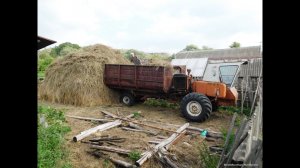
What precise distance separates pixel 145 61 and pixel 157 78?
7.96 ft

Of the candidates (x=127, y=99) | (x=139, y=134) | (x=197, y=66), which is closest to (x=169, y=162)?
(x=139, y=134)

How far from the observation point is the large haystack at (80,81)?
35.8 feet

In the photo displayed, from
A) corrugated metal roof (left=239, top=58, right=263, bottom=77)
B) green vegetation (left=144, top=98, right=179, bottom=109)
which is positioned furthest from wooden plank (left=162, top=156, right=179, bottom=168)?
corrugated metal roof (left=239, top=58, right=263, bottom=77)

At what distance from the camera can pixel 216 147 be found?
6.00 meters

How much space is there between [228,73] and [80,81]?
20.1 feet

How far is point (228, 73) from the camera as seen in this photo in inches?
374

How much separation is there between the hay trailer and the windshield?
37mm

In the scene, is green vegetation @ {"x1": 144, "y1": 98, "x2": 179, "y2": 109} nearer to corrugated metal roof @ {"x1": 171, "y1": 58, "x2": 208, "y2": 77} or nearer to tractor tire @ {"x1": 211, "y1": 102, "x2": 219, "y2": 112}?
tractor tire @ {"x1": 211, "y1": 102, "x2": 219, "y2": 112}

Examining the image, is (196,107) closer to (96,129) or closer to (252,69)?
(96,129)

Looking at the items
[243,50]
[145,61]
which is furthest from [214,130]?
[243,50]

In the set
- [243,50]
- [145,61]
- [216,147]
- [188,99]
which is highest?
[243,50]

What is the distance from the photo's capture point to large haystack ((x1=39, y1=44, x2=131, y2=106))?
10.9m
